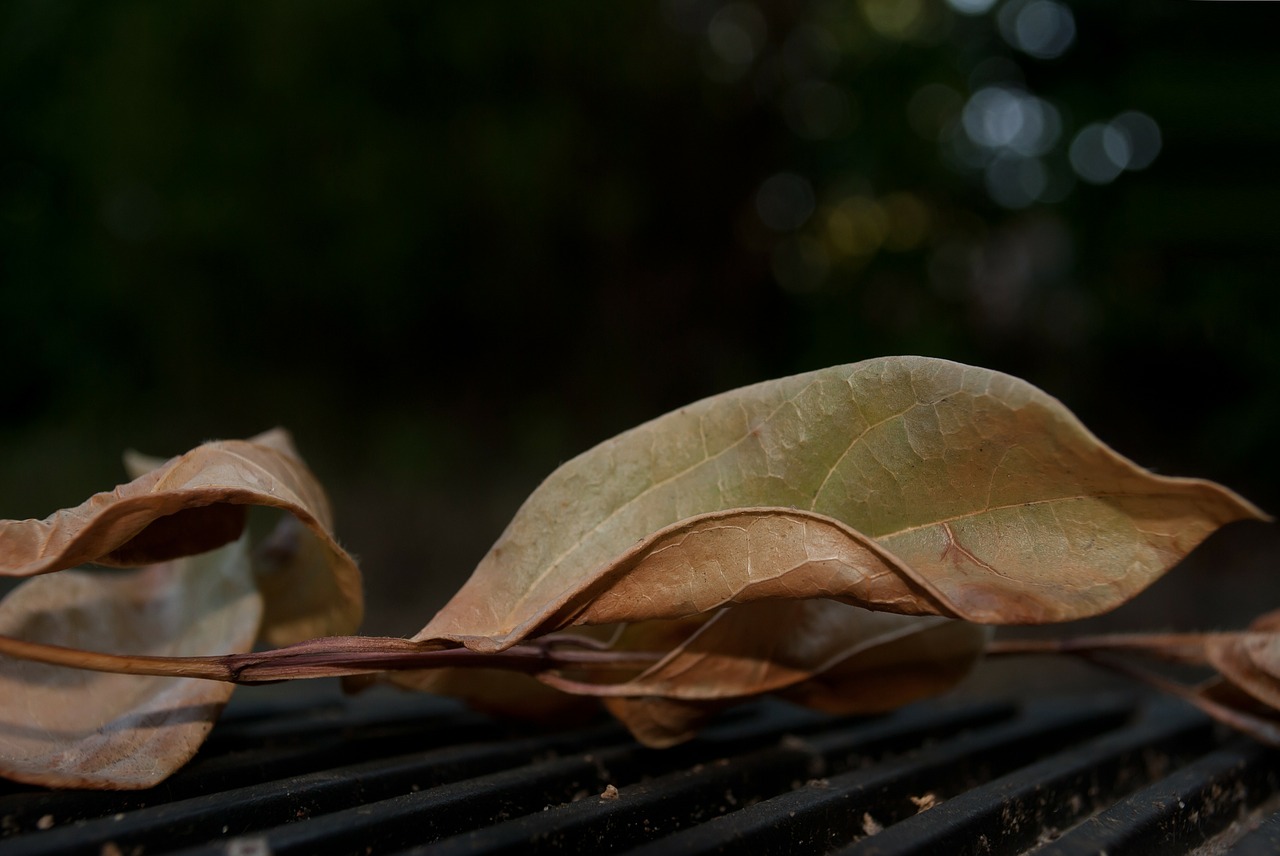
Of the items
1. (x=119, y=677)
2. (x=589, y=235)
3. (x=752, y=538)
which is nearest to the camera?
(x=752, y=538)

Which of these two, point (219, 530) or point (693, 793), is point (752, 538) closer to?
point (693, 793)

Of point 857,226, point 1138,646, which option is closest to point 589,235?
point 857,226

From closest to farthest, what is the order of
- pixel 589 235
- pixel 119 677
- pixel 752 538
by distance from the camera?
pixel 752 538, pixel 119 677, pixel 589 235

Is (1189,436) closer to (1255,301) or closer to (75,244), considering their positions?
(1255,301)

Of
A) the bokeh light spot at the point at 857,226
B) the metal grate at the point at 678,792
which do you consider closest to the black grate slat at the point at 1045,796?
the metal grate at the point at 678,792

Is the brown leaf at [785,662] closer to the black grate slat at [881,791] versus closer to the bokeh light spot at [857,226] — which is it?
the black grate slat at [881,791]

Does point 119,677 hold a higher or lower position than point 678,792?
higher

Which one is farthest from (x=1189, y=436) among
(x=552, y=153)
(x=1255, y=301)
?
(x=552, y=153)
